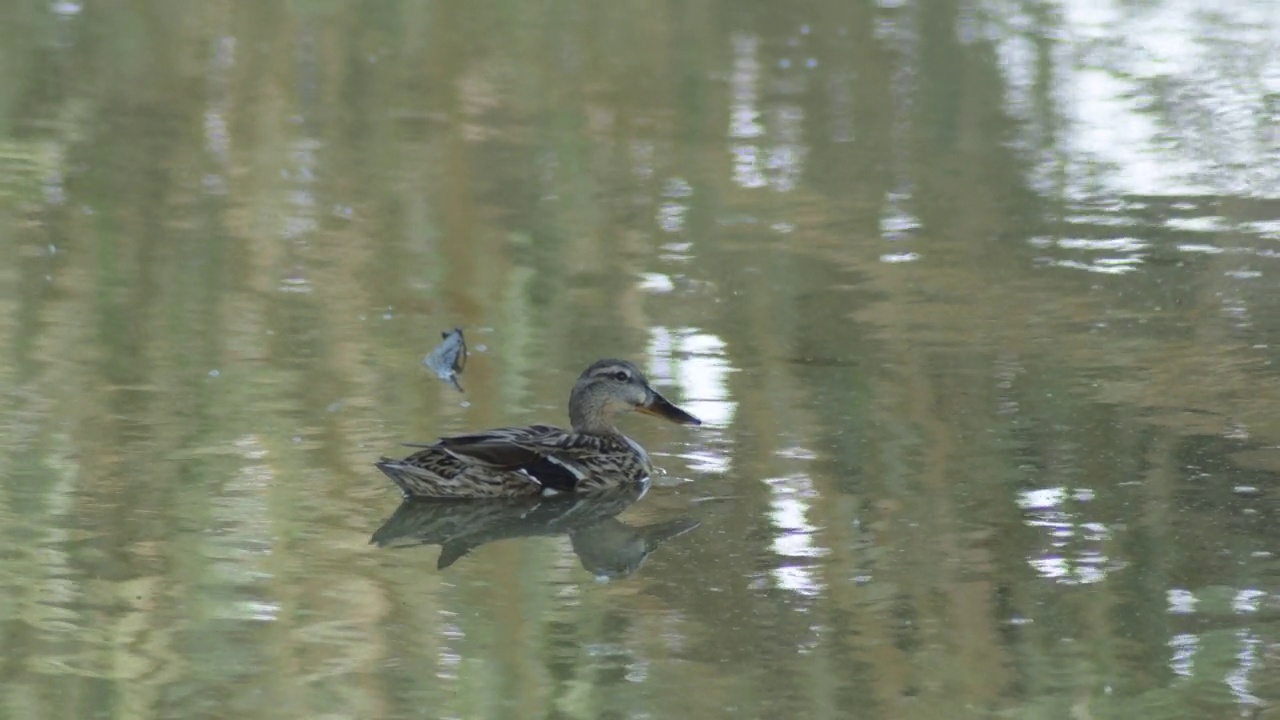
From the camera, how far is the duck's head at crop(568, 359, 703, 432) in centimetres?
782

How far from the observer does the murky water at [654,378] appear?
5797 mm

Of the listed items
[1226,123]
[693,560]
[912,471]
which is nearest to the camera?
[693,560]

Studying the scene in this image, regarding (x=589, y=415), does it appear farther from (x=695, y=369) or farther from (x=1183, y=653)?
(x=1183, y=653)

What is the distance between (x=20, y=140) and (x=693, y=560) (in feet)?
27.0

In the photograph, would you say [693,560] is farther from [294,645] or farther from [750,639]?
[294,645]

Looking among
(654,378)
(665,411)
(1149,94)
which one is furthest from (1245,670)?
(1149,94)

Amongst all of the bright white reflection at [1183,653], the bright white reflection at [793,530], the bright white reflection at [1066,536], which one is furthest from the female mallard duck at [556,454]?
the bright white reflection at [1183,653]

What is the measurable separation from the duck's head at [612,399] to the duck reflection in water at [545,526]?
1.32 feet

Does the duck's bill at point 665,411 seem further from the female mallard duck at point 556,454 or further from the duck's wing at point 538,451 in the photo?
the duck's wing at point 538,451

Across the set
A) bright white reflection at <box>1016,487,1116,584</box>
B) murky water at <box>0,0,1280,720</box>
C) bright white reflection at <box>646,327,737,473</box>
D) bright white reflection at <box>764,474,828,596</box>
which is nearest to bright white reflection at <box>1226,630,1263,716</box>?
murky water at <box>0,0,1280,720</box>

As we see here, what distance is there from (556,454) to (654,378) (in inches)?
50.6

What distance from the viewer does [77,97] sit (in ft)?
49.2

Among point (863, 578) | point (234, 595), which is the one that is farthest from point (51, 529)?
point (863, 578)

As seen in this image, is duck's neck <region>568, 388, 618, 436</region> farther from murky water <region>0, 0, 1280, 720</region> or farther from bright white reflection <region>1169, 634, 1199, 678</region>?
bright white reflection <region>1169, 634, 1199, 678</region>
